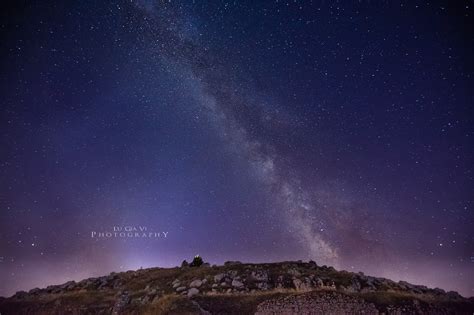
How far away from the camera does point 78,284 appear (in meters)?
36.7

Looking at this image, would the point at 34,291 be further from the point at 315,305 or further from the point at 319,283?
the point at 319,283

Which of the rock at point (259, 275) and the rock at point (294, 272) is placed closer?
the rock at point (259, 275)

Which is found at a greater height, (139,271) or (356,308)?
(139,271)

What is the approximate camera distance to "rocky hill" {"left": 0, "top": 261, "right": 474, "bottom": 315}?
27.9 metres

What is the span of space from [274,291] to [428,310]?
1357cm

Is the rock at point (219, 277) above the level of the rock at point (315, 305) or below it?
above

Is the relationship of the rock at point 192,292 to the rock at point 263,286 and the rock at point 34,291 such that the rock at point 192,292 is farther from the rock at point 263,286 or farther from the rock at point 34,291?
the rock at point 34,291

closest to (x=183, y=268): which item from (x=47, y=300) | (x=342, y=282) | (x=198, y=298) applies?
(x=198, y=298)

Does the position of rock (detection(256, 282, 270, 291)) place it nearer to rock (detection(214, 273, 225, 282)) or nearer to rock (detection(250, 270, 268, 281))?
rock (detection(250, 270, 268, 281))

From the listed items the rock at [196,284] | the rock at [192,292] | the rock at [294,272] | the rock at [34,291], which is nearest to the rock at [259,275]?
the rock at [294,272]

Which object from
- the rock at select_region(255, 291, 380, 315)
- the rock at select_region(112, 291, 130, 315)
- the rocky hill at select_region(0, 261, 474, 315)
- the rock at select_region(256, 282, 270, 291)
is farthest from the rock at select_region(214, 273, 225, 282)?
the rock at select_region(112, 291, 130, 315)

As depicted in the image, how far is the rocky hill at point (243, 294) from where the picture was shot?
27859 mm

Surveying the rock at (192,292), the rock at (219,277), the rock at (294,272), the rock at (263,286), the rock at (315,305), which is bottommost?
the rock at (315,305)

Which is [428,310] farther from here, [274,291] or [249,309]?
[249,309]
